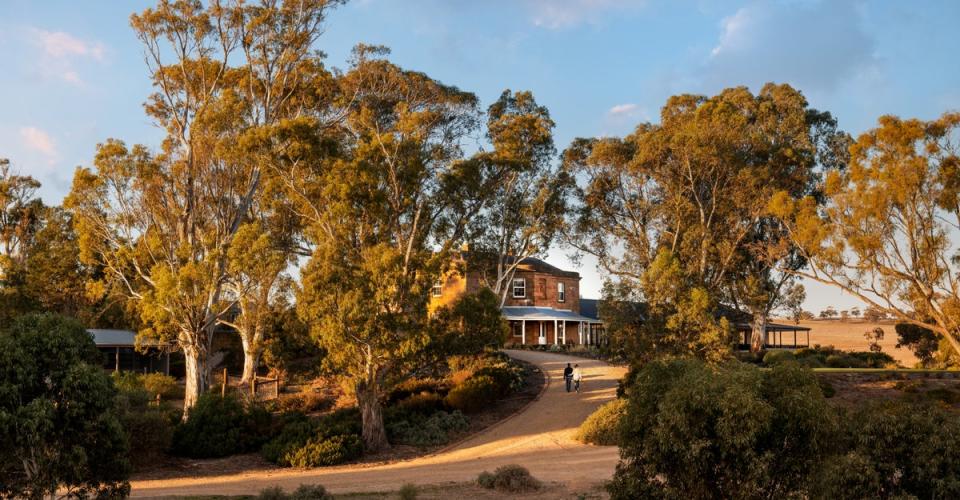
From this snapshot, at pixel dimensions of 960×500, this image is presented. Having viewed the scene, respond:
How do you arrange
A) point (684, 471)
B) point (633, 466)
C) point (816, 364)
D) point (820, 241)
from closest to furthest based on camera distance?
point (684, 471)
point (633, 466)
point (820, 241)
point (816, 364)

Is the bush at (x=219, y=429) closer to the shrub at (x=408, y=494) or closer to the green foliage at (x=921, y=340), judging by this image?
the shrub at (x=408, y=494)

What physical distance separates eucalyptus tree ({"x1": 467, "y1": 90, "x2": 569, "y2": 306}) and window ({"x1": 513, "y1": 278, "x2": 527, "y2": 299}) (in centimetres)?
1297

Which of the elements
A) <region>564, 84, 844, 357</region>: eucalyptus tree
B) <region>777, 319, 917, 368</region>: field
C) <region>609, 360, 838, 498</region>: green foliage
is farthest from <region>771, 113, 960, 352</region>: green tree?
<region>777, 319, 917, 368</region>: field

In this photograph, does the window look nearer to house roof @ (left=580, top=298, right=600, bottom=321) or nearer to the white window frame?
the white window frame

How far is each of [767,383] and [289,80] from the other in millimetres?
27392

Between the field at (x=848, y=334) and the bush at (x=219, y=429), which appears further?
the field at (x=848, y=334)

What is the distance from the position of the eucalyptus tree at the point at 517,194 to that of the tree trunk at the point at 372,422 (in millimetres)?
12680

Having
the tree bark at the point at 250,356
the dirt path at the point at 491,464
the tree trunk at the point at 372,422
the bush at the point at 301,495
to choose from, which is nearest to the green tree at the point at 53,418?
the bush at the point at 301,495

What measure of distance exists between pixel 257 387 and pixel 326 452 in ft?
41.4

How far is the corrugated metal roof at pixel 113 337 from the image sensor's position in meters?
39.3

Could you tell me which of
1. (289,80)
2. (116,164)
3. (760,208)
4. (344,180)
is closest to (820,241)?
(760,208)

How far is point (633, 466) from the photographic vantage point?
11.2 meters

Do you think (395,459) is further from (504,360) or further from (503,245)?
(503,245)

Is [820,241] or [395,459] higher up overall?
[820,241]
